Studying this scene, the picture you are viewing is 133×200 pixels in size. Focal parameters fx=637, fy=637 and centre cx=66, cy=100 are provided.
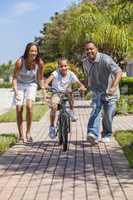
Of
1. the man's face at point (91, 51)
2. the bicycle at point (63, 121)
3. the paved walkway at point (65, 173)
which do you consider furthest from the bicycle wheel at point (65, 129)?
the man's face at point (91, 51)

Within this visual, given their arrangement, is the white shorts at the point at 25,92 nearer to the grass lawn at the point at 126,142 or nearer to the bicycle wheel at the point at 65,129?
the bicycle wheel at the point at 65,129

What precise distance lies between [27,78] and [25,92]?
287 millimetres

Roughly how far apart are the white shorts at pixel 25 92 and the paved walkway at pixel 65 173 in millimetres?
883

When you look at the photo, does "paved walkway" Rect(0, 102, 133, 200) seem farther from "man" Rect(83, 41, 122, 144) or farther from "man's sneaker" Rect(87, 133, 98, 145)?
"man" Rect(83, 41, 122, 144)

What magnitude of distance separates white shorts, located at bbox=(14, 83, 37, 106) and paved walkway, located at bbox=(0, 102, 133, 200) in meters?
0.88

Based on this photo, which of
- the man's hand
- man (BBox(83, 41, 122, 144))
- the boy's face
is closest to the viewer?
the man's hand

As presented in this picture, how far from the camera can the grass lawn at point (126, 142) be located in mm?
10158

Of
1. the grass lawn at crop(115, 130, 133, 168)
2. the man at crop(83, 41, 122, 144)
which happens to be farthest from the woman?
the grass lawn at crop(115, 130, 133, 168)

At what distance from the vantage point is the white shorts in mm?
12414

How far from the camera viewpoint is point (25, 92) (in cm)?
1248

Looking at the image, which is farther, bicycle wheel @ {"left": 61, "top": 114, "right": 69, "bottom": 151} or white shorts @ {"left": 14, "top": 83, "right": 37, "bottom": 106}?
white shorts @ {"left": 14, "top": 83, "right": 37, "bottom": 106}

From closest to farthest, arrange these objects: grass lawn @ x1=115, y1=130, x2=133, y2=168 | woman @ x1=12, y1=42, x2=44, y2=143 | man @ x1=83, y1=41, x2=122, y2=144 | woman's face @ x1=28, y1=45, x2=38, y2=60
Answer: grass lawn @ x1=115, y1=130, x2=133, y2=168
man @ x1=83, y1=41, x2=122, y2=144
woman's face @ x1=28, y1=45, x2=38, y2=60
woman @ x1=12, y1=42, x2=44, y2=143

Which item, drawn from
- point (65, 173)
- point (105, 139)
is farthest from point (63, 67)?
point (65, 173)

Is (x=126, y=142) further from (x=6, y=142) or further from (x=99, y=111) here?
(x=6, y=142)
